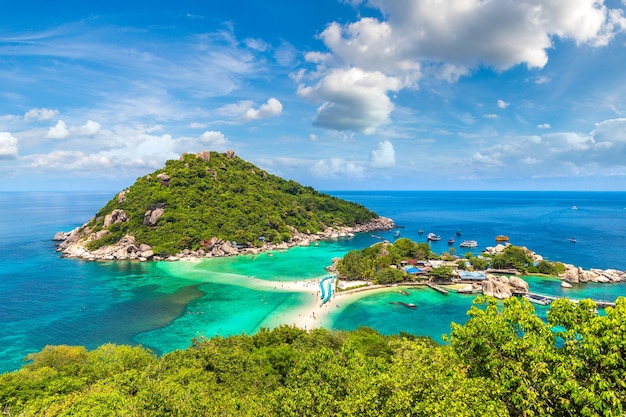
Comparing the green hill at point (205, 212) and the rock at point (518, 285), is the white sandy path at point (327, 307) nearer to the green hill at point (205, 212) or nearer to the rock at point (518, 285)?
the rock at point (518, 285)

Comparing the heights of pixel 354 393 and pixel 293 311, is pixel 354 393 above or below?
above

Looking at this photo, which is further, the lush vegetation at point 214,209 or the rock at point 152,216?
the rock at point 152,216

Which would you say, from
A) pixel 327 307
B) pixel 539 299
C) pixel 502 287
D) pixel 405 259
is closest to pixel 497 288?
pixel 502 287

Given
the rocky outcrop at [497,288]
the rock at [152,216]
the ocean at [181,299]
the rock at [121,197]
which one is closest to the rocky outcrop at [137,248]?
the rock at [152,216]

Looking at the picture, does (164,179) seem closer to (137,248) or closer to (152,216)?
(152,216)

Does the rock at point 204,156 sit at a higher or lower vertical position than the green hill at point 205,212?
higher

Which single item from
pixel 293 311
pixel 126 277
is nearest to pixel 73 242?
pixel 126 277

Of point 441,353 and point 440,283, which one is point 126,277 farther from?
point 441,353

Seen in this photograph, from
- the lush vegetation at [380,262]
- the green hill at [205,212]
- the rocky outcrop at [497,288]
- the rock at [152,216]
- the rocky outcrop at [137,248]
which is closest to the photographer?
the rocky outcrop at [497,288]
